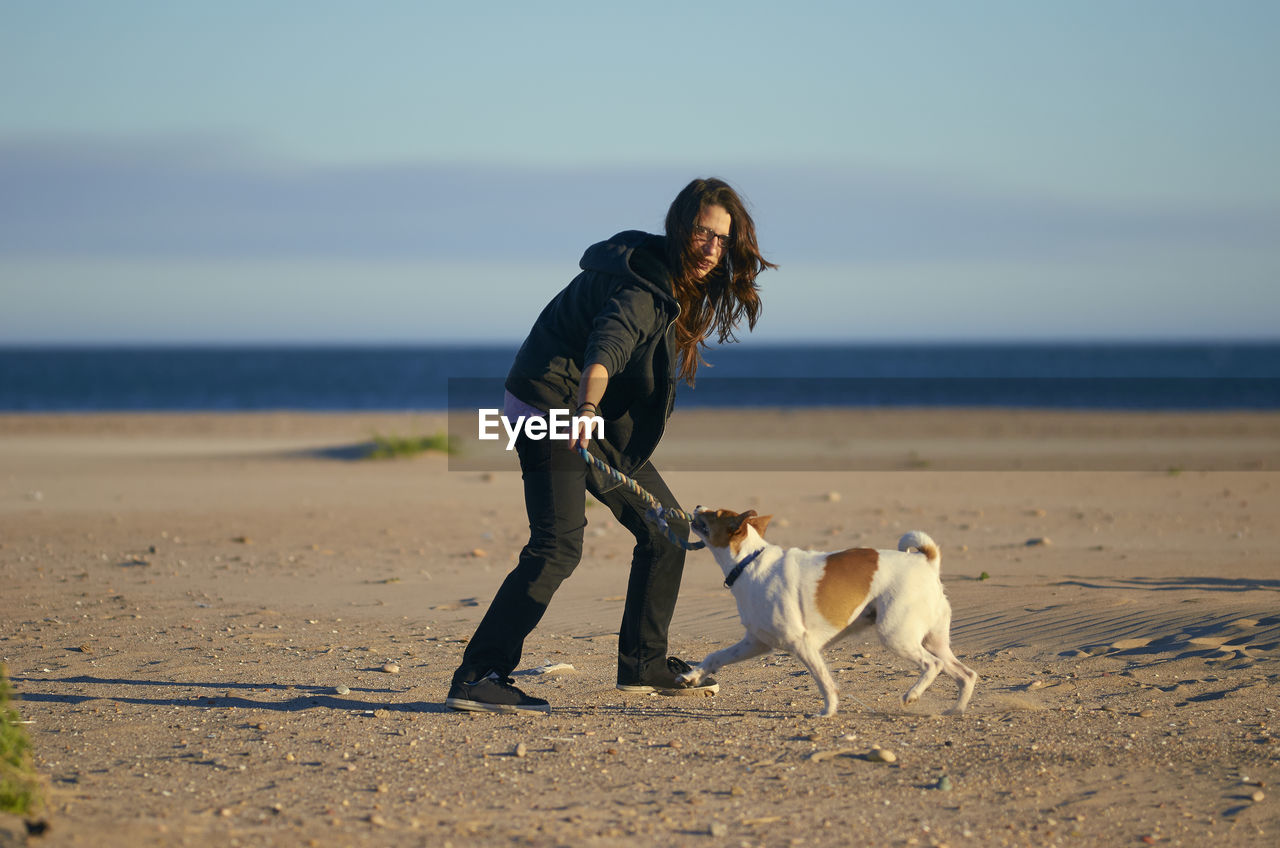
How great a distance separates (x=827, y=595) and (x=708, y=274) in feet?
4.91

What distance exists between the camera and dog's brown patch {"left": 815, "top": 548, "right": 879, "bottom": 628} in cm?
504

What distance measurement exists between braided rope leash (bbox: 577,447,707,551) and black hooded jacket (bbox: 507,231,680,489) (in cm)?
12

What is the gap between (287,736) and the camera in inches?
200

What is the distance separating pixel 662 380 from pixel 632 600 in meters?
1.13

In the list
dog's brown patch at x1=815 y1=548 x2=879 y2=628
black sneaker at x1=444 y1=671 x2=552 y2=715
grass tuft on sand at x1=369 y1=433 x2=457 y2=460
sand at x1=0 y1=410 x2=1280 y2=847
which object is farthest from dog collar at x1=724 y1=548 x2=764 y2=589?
grass tuft on sand at x1=369 y1=433 x2=457 y2=460

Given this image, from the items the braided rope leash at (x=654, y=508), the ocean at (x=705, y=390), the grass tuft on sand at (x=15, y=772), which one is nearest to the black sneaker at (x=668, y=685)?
the braided rope leash at (x=654, y=508)

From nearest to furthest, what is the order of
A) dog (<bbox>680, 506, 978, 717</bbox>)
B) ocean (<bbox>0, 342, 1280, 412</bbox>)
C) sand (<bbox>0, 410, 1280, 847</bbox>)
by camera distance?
1. sand (<bbox>0, 410, 1280, 847</bbox>)
2. dog (<bbox>680, 506, 978, 717</bbox>)
3. ocean (<bbox>0, 342, 1280, 412</bbox>)

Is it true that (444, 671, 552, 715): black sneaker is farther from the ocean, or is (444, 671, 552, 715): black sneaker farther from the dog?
the ocean

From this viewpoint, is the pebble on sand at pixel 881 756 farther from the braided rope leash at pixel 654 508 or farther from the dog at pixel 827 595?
the braided rope leash at pixel 654 508

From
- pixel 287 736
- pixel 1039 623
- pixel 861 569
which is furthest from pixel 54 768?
pixel 1039 623

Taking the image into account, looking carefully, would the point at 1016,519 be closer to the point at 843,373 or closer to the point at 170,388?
the point at 170,388

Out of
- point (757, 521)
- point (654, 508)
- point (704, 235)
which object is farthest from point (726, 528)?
point (704, 235)

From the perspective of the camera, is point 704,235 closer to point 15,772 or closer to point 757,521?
point 757,521

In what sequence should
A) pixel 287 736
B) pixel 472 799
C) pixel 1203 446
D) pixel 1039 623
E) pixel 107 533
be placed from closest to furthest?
pixel 472 799
pixel 287 736
pixel 1039 623
pixel 107 533
pixel 1203 446
